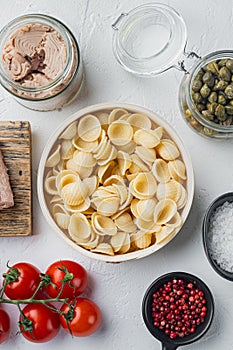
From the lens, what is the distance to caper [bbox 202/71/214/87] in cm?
162

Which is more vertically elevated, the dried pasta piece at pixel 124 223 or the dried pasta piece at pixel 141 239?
the dried pasta piece at pixel 124 223

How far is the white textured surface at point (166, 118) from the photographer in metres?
1.75

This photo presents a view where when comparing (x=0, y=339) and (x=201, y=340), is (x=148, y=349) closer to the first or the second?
(x=201, y=340)

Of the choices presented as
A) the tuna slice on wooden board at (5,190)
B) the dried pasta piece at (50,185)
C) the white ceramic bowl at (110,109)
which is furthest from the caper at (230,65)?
the tuna slice on wooden board at (5,190)

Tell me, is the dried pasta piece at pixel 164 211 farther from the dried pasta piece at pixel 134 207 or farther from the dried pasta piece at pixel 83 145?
the dried pasta piece at pixel 83 145

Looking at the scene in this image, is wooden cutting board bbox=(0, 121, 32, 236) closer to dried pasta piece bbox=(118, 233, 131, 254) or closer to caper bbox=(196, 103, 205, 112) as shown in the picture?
dried pasta piece bbox=(118, 233, 131, 254)

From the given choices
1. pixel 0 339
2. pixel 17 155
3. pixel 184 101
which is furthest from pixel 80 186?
pixel 0 339

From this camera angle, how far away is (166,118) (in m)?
1.76

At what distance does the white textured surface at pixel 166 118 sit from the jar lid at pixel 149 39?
0.21 ft

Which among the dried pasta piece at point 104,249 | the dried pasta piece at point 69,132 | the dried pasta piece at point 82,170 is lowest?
the dried pasta piece at point 104,249

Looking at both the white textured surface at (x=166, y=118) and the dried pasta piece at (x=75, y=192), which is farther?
the white textured surface at (x=166, y=118)

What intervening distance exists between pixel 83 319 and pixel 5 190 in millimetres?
394

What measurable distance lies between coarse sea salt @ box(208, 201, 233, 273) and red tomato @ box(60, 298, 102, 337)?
348 mm

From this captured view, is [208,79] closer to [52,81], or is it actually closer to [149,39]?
[149,39]
